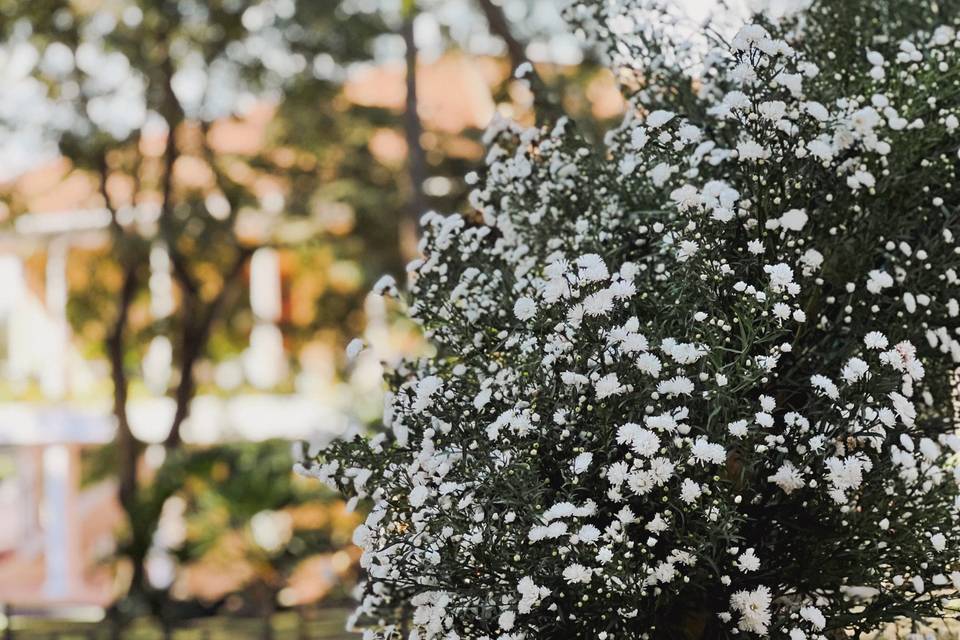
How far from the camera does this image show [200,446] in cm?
1238

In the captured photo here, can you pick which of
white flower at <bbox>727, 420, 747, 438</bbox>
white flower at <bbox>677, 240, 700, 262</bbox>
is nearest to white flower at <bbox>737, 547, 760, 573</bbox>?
white flower at <bbox>727, 420, 747, 438</bbox>

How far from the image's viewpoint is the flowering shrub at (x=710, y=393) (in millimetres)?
2242

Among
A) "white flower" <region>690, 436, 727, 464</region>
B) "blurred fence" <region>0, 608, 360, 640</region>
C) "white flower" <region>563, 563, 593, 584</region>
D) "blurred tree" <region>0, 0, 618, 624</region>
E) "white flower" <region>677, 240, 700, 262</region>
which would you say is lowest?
"blurred fence" <region>0, 608, 360, 640</region>

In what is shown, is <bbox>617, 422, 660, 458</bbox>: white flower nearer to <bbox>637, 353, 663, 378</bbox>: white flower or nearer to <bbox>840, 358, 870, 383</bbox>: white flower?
<bbox>637, 353, 663, 378</bbox>: white flower

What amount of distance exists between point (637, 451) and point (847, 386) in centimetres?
51

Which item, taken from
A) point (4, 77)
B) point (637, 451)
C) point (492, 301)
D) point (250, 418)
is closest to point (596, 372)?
point (637, 451)

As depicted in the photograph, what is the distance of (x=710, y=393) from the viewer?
224 cm

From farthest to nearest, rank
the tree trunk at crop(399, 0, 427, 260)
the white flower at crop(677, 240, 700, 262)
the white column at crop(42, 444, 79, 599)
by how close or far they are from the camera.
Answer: the white column at crop(42, 444, 79, 599) → the tree trunk at crop(399, 0, 427, 260) → the white flower at crop(677, 240, 700, 262)

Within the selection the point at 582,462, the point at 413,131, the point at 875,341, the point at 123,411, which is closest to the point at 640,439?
the point at 582,462

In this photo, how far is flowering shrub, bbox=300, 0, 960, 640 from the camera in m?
2.24

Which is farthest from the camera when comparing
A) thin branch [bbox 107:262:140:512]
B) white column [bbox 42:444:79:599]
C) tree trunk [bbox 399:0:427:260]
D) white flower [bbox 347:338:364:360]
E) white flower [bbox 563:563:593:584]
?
white column [bbox 42:444:79:599]

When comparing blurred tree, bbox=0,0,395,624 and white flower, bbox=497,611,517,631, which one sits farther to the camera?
blurred tree, bbox=0,0,395,624

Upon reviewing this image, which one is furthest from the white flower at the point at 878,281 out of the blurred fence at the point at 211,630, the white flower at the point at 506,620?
the blurred fence at the point at 211,630

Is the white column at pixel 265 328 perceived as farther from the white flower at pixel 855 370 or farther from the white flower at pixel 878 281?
the white flower at pixel 855 370
